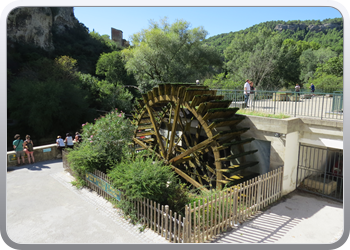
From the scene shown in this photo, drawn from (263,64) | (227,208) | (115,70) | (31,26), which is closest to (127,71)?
(115,70)

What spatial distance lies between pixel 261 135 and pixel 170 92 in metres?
3.23

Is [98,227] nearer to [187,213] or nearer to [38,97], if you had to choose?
[187,213]

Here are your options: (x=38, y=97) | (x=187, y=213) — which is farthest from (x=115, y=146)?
(x=38, y=97)

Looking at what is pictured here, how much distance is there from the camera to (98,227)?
597 cm

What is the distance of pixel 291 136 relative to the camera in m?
7.40

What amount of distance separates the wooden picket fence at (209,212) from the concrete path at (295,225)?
0.20 metres

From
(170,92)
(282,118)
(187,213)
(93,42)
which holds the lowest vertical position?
(187,213)

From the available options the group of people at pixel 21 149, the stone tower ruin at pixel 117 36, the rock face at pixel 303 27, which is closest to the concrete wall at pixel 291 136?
the group of people at pixel 21 149

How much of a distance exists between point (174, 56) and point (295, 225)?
20.5m

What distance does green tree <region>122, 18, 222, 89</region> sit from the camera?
76.9 feet

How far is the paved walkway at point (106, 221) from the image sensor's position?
5.47m

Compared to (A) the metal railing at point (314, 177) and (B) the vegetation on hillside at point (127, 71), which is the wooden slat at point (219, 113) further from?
(B) the vegetation on hillside at point (127, 71)

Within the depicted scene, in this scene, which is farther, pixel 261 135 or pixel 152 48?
pixel 152 48

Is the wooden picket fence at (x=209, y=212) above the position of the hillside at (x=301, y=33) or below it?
below
